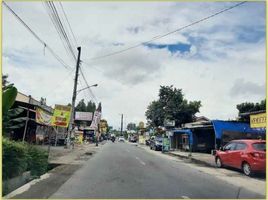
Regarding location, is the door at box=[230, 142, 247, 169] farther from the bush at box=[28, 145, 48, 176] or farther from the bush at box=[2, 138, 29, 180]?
the bush at box=[2, 138, 29, 180]

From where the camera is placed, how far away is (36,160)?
13641 mm

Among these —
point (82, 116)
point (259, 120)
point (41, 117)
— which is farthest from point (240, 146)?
point (82, 116)

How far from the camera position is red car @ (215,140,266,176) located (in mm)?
16938

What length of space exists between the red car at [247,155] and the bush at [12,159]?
33.2ft

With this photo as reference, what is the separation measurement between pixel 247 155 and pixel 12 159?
10803 millimetres

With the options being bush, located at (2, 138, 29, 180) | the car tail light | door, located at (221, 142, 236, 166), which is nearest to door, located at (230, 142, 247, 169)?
door, located at (221, 142, 236, 166)

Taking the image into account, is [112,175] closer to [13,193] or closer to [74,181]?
[74,181]

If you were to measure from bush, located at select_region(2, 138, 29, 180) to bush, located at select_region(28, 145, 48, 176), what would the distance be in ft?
5.35

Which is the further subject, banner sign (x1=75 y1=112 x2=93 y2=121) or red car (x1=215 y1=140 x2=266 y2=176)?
banner sign (x1=75 y1=112 x2=93 y2=121)

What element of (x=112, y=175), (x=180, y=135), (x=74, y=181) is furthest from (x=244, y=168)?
(x=180, y=135)

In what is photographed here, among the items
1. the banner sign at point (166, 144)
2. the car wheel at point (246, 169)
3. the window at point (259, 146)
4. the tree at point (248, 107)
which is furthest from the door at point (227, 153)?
the tree at point (248, 107)

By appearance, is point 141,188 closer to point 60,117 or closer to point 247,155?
point 247,155

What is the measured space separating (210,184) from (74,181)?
15.1 feet

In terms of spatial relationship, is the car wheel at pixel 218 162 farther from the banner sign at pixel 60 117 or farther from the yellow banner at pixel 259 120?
the banner sign at pixel 60 117
